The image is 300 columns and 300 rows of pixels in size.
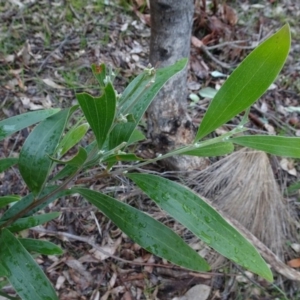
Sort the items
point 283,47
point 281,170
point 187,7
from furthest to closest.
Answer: point 281,170, point 187,7, point 283,47

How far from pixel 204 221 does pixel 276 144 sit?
21cm

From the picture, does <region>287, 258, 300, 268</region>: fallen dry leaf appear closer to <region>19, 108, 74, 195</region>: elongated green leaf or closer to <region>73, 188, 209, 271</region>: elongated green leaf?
<region>73, 188, 209, 271</region>: elongated green leaf

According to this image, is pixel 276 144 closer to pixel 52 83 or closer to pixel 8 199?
pixel 8 199

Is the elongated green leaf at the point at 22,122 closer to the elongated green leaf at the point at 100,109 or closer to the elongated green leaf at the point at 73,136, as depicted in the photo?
the elongated green leaf at the point at 73,136

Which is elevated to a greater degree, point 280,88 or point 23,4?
point 23,4

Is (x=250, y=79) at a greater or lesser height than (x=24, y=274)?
greater

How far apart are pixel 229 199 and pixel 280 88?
943mm

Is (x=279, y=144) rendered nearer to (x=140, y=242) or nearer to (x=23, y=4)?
(x=140, y=242)

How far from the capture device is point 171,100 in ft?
5.54

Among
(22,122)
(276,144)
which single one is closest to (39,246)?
(22,122)

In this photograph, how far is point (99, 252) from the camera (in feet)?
5.03

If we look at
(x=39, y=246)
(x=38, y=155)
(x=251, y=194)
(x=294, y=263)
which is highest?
(x=38, y=155)

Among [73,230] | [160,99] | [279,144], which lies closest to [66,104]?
[160,99]

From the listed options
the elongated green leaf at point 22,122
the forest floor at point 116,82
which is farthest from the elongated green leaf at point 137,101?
the forest floor at point 116,82
